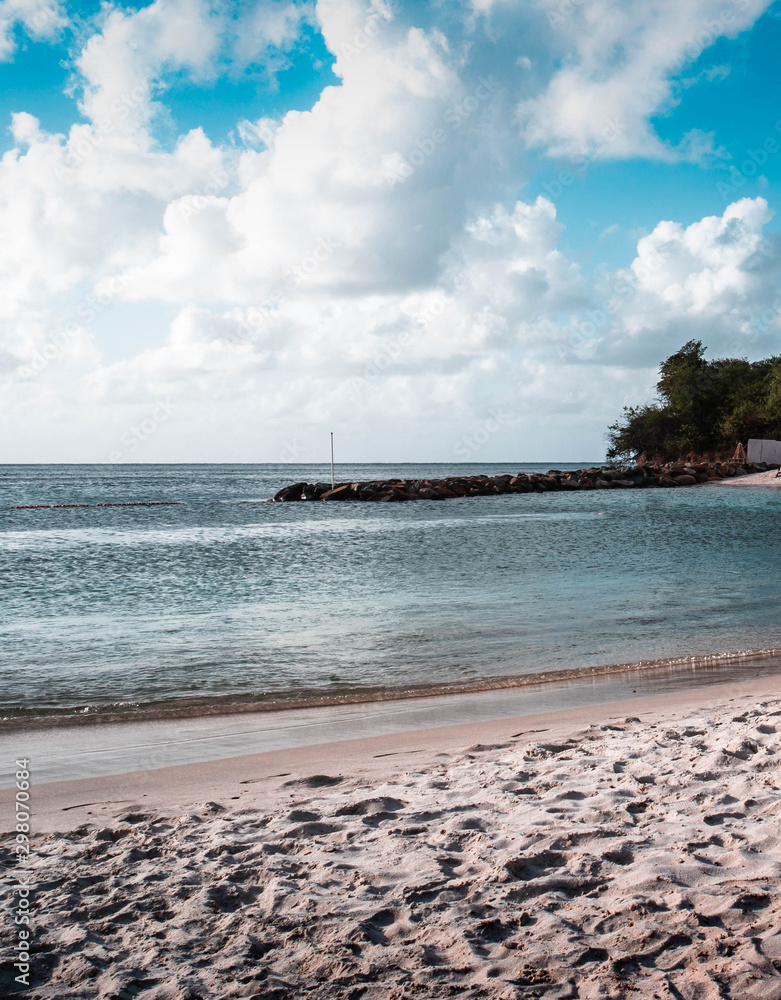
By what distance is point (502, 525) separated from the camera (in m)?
31.7

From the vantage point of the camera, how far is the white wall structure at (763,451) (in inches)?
2719

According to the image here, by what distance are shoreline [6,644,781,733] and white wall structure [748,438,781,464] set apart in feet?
223

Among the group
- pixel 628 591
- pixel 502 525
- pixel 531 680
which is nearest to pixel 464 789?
pixel 531 680

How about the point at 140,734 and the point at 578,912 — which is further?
the point at 140,734

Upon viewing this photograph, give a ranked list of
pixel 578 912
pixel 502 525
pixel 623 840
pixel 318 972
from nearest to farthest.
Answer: pixel 318 972, pixel 578 912, pixel 623 840, pixel 502 525

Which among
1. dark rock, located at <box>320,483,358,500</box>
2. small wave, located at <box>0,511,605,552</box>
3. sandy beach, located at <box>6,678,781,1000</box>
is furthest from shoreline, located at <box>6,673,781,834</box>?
dark rock, located at <box>320,483,358,500</box>

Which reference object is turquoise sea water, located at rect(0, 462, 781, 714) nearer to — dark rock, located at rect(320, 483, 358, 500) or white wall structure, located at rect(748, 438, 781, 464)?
dark rock, located at rect(320, 483, 358, 500)

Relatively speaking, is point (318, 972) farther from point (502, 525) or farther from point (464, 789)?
point (502, 525)

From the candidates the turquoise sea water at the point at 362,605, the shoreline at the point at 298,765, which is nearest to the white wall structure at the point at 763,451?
the turquoise sea water at the point at 362,605

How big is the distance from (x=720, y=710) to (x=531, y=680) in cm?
226

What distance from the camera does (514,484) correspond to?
60.7m

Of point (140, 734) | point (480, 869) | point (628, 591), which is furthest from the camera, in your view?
point (628, 591)

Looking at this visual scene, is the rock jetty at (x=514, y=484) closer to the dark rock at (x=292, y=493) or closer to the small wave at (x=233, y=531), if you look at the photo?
the dark rock at (x=292, y=493)

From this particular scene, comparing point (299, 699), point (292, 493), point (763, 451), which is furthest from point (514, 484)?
point (299, 699)
